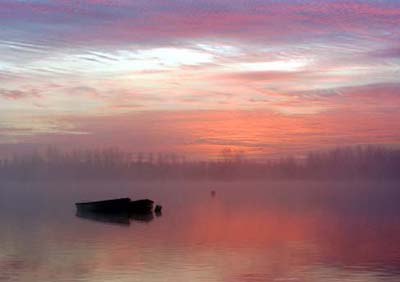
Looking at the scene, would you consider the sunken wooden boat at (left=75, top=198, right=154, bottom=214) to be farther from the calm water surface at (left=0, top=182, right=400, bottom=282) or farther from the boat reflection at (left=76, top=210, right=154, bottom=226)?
the calm water surface at (left=0, top=182, right=400, bottom=282)

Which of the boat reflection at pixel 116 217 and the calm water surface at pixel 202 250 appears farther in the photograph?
the boat reflection at pixel 116 217

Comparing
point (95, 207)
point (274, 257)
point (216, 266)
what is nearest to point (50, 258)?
point (216, 266)

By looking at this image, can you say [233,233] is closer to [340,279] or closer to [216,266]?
[216,266]

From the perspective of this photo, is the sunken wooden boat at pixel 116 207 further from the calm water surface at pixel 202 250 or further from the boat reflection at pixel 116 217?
the calm water surface at pixel 202 250

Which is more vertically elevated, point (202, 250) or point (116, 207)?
point (116, 207)

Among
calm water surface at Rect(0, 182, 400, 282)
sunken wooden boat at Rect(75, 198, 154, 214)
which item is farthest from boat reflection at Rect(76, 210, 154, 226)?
calm water surface at Rect(0, 182, 400, 282)

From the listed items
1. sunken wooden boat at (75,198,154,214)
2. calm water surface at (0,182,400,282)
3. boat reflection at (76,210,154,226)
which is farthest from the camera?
sunken wooden boat at (75,198,154,214)

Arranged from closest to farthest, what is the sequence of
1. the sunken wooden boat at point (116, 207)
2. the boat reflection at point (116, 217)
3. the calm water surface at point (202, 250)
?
1. the calm water surface at point (202, 250)
2. the boat reflection at point (116, 217)
3. the sunken wooden boat at point (116, 207)

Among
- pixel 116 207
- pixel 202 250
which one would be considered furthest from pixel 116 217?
pixel 202 250

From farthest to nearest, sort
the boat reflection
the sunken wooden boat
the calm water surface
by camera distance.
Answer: the sunken wooden boat → the boat reflection → the calm water surface

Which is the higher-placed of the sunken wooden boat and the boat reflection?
the sunken wooden boat

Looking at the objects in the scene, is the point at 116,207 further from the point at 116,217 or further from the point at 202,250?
the point at 202,250

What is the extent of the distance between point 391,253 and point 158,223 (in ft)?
126

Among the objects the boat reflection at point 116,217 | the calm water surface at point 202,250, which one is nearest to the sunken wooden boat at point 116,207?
the boat reflection at point 116,217
